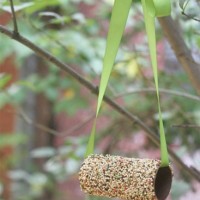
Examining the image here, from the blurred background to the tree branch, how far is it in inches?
0.9

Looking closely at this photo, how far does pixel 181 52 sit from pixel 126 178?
0.94 feet

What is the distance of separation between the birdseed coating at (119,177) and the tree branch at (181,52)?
244 mm

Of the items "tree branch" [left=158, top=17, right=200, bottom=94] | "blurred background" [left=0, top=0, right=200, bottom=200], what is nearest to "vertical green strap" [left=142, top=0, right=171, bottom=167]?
"blurred background" [left=0, top=0, right=200, bottom=200]

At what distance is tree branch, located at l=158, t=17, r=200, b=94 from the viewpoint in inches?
26.1

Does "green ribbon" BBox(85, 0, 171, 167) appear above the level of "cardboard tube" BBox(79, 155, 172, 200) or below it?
above

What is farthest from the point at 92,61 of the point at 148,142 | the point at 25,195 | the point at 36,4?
the point at 25,195

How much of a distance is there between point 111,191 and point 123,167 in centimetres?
2

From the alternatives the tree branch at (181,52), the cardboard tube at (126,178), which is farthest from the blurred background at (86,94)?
the cardboard tube at (126,178)

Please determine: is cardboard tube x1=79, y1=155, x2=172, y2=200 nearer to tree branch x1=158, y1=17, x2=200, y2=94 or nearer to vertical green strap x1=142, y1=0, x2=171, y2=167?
vertical green strap x1=142, y1=0, x2=171, y2=167

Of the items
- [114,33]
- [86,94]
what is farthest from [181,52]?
[86,94]

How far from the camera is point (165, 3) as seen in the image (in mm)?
408

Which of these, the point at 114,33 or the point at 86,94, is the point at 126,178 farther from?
the point at 86,94

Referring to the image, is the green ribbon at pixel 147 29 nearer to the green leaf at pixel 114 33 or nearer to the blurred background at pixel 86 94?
the green leaf at pixel 114 33

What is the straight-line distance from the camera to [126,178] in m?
0.44
